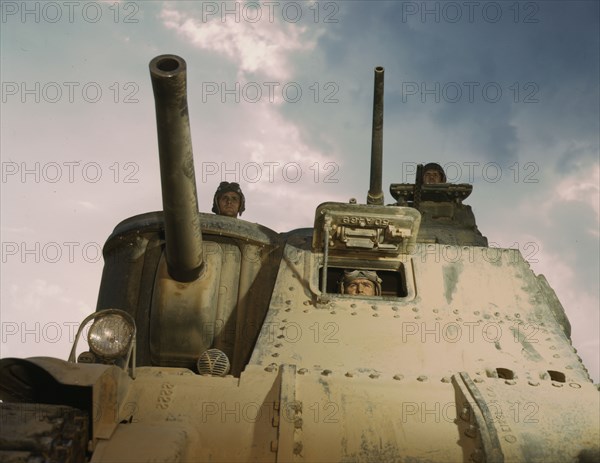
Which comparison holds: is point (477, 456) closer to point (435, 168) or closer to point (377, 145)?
point (377, 145)

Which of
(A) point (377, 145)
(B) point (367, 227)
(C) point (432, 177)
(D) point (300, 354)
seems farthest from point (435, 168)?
(D) point (300, 354)

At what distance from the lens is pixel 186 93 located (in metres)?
4.57

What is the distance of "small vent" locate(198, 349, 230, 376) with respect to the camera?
4.05 metres

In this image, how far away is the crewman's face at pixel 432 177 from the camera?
29.4 feet

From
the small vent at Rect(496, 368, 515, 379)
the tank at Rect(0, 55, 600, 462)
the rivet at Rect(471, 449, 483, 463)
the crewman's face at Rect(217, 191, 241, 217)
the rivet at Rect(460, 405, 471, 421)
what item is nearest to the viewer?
the tank at Rect(0, 55, 600, 462)

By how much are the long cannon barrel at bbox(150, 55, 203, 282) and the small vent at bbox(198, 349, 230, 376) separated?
4.33 feet

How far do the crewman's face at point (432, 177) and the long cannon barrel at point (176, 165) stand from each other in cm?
429

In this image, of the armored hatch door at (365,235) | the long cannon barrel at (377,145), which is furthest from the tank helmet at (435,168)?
the armored hatch door at (365,235)

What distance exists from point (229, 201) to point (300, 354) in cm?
312

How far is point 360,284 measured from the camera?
5.43 m

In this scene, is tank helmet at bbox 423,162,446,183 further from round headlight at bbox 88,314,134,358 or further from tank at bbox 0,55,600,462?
round headlight at bbox 88,314,134,358

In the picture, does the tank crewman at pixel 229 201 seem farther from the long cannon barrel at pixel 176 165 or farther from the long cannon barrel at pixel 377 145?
the long cannon barrel at pixel 176 165

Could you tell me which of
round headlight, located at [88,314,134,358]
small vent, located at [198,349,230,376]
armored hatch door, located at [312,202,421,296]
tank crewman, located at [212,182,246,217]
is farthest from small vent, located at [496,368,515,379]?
tank crewman, located at [212,182,246,217]

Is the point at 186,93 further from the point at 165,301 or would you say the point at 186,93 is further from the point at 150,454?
the point at 150,454
